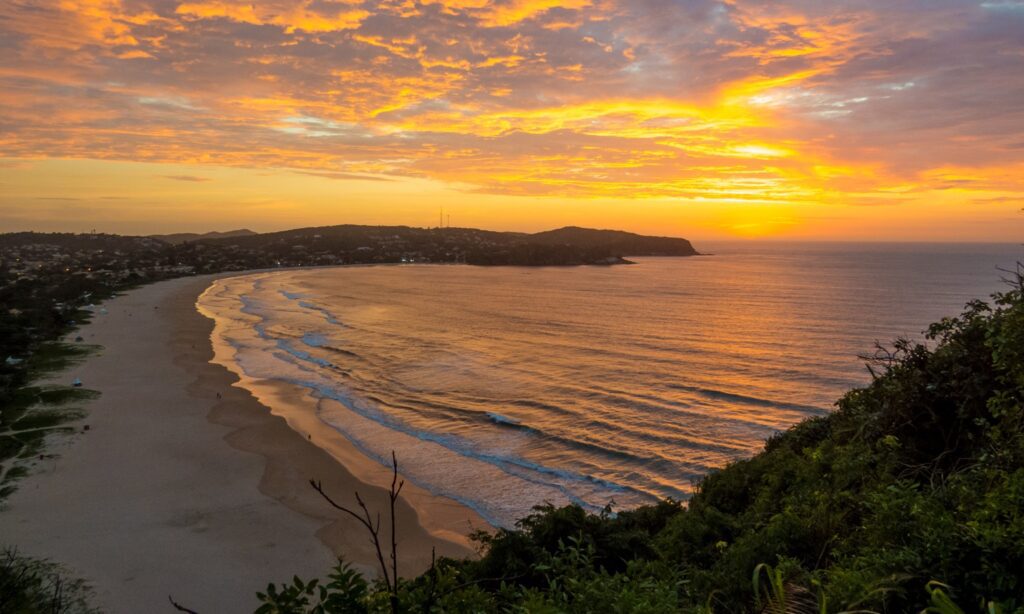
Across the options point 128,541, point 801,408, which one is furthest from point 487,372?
point 128,541

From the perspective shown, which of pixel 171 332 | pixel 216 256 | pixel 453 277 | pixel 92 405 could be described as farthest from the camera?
pixel 216 256

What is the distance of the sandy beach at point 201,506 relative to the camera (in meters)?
13.6

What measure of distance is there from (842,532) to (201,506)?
56.6 feet

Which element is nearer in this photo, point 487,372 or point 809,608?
point 809,608

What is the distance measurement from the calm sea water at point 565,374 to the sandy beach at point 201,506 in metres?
1.97

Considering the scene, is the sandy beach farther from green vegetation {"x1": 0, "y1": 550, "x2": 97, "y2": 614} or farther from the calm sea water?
the calm sea water

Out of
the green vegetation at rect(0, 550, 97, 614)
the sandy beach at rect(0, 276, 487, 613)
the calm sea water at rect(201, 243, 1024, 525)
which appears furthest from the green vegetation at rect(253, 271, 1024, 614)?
the calm sea water at rect(201, 243, 1024, 525)

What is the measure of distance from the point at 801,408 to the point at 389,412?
1974 centimetres

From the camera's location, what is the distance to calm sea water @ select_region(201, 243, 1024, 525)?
20781 mm

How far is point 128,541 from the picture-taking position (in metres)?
14.8

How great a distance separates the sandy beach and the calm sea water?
1.97m

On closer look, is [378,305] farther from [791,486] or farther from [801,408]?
[791,486]

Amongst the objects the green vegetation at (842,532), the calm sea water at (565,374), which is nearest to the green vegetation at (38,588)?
the green vegetation at (842,532)

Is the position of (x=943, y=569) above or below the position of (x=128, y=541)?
above
